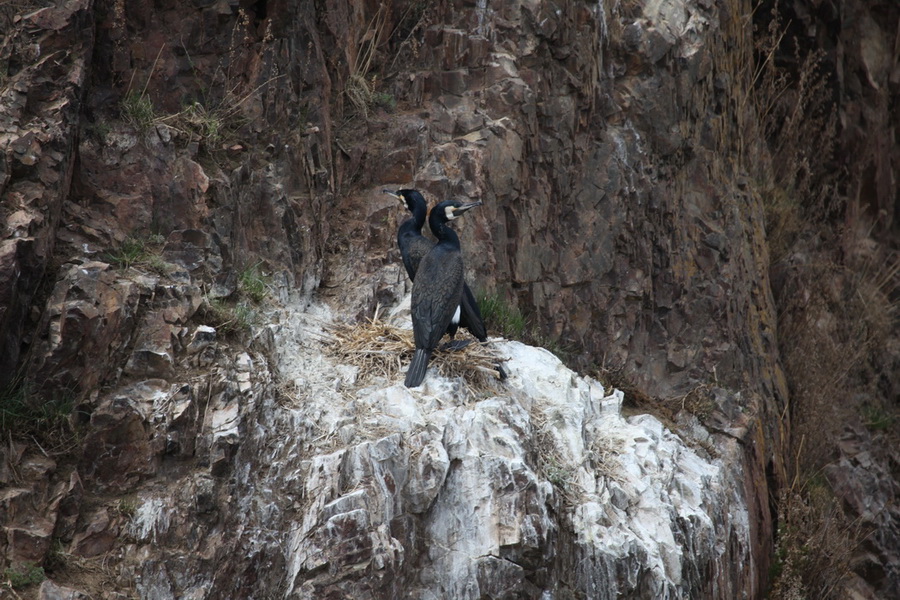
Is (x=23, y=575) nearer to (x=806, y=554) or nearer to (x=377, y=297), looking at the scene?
(x=377, y=297)

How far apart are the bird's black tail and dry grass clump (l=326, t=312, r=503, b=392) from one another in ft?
0.45

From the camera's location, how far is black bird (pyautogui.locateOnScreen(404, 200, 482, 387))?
541cm

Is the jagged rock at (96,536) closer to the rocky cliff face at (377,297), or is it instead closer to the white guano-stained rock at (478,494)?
the rocky cliff face at (377,297)

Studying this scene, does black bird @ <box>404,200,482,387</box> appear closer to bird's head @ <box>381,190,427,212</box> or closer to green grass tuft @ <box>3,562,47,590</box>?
bird's head @ <box>381,190,427,212</box>

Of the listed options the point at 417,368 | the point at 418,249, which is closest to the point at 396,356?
the point at 417,368

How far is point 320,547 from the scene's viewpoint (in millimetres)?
4430

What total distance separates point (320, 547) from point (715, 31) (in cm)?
647

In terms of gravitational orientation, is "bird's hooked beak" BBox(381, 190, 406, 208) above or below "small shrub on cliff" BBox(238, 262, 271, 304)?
above

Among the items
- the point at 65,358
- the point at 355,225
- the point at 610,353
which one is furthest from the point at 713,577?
the point at 65,358

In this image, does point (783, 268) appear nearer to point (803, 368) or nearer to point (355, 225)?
point (803, 368)

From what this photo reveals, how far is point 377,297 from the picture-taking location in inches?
253

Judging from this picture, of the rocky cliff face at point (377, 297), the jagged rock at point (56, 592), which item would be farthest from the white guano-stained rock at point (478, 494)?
the jagged rock at point (56, 592)

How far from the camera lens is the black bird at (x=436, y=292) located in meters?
5.41

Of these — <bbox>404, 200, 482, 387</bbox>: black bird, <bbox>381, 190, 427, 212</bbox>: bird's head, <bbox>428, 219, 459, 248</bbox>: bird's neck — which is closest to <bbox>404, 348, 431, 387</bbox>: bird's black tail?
<bbox>404, 200, 482, 387</bbox>: black bird
